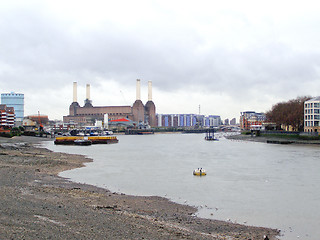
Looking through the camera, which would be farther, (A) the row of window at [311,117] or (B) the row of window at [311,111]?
(B) the row of window at [311,111]

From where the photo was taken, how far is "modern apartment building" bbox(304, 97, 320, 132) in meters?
79.7

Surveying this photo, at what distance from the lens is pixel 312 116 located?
80438 mm

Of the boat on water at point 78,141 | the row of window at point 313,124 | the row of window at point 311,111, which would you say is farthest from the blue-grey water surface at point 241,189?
the row of window at point 311,111

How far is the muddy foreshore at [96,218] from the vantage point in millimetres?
10500

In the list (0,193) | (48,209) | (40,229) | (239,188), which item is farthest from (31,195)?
(239,188)

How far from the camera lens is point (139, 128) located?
19662 centimetres

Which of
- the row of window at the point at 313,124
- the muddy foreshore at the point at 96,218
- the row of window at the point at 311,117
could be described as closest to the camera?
the muddy foreshore at the point at 96,218

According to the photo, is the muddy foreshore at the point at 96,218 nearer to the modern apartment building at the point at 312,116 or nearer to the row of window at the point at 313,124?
the modern apartment building at the point at 312,116

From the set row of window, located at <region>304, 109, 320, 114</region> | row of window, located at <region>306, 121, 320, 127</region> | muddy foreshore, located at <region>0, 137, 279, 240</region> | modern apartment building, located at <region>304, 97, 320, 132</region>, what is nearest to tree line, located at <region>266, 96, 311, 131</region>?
row of window, located at <region>304, 109, 320, 114</region>

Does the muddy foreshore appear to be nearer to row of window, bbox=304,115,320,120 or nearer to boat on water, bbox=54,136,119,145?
boat on water, bbox=54,136,119,145

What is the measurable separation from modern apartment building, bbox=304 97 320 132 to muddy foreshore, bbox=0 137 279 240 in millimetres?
70025

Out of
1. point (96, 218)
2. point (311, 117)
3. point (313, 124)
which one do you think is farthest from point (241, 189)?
point (311, 117)

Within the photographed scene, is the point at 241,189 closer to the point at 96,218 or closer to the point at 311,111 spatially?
the point at 96,218

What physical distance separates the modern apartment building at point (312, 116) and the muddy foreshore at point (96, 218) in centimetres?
7002
